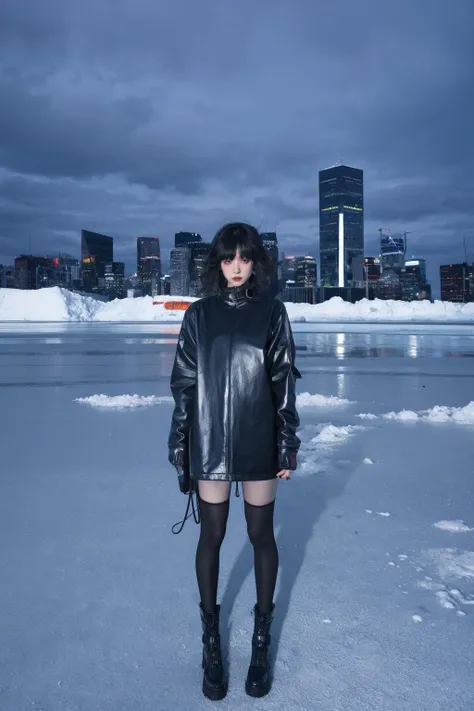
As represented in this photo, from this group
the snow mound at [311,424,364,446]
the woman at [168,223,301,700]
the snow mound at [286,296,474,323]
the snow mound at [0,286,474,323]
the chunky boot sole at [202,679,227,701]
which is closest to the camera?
the chunky boot sole at [202,679,227,701]

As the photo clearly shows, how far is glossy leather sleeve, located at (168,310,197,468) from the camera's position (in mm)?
2287

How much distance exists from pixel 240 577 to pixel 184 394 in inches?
50.4

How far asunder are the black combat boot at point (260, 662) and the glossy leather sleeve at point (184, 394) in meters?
0.70

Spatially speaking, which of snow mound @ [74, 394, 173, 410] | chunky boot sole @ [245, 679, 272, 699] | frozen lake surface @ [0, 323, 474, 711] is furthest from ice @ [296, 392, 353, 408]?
chunky boot sole @ [245, 679, 272, 699]

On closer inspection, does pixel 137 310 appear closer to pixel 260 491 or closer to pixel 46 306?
pixel 46 306

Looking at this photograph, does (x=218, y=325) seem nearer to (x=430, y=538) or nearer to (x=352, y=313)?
A: (x=430, y=538)

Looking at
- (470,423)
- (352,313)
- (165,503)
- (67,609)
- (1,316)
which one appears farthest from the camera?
(352,313)

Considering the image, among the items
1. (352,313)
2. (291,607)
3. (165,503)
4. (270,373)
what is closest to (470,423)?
(165,503)

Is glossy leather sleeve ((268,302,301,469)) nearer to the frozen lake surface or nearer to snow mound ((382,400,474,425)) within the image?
the frozen lake surface

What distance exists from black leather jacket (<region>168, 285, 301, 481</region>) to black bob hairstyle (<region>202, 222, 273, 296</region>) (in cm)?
8

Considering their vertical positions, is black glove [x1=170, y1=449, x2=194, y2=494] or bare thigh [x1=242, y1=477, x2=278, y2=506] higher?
black glove [x1=170, y1=449, x2=194, y2=494]

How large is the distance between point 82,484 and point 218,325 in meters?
2.74

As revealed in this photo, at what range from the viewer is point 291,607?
8.77ft

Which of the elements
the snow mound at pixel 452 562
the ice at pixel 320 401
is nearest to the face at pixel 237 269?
the snow mound at pixel 452 562
